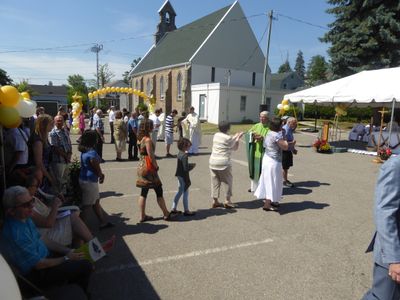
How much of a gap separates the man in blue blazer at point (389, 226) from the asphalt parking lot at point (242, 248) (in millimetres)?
1282

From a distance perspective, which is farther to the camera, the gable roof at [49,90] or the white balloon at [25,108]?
the gable roof at [49,90]

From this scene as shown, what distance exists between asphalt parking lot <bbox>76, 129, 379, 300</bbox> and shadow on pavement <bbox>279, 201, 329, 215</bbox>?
20 millimetres

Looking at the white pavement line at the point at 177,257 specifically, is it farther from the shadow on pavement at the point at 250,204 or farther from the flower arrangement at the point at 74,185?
the shadow on pavement at the point at 250,204

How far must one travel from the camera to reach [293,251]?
4.60 m

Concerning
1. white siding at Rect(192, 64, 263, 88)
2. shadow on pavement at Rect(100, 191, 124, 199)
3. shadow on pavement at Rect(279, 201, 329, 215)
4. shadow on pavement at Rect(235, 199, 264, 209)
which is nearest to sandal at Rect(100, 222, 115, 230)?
shadow on pavement at Rect(100, 191, 124, 199)

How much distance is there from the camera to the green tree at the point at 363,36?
25.1 metres

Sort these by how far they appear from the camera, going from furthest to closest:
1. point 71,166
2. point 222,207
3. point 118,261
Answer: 1. point 222,207
2. point 71,166
3. point 118,261

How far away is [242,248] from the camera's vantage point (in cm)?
468

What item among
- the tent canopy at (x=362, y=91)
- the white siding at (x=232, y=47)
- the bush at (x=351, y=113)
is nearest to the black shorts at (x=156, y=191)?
the tent canopy at (x=362, y=91)

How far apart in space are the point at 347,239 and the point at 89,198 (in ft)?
13.1

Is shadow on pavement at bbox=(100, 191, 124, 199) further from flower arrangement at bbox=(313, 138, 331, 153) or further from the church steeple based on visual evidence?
the church steeple

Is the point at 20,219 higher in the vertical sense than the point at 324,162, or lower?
higher

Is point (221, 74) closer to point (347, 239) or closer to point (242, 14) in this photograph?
point (242, 14)

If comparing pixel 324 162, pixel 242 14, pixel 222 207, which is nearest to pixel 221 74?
pixel 242 14
